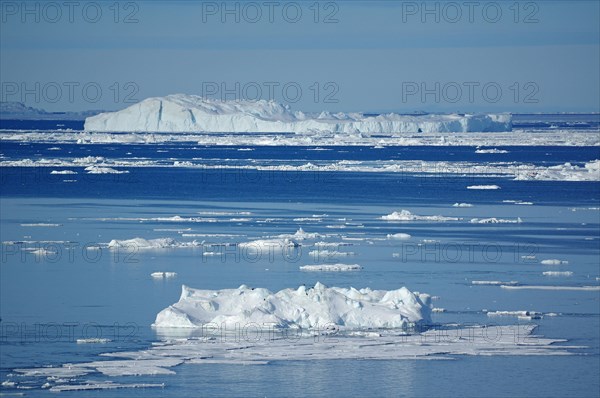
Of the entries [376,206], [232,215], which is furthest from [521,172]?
[232,215]

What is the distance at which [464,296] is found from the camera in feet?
59.3

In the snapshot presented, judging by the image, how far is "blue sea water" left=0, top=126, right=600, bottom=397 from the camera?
1333 cm

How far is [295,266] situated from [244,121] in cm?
7423

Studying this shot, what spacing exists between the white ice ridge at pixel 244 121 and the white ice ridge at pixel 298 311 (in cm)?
7481

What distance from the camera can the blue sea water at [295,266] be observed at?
1333 centimetres

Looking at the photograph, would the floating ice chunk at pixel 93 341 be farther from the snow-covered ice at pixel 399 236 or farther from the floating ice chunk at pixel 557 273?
the snow-covered ice at pixel 399 236

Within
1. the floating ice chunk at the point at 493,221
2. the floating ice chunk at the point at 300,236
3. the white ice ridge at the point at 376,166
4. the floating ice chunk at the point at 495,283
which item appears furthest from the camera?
the white ice ridge at the point at 376,166

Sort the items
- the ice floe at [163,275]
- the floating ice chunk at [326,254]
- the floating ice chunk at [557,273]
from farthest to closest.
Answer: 1. the floating ice chunk at [326,254]
2. the floating ice chunk at [557,273]
3. the ice floe at [163,275]

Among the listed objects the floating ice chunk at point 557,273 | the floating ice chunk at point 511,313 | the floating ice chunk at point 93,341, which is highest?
the floating ice chunk at point 557,273

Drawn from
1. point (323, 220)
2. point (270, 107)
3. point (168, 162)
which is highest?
point (270, 107)

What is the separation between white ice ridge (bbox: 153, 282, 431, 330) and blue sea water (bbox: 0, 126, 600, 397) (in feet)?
1.77

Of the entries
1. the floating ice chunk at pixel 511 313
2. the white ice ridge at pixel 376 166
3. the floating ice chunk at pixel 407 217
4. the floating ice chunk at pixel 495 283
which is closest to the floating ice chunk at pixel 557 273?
the floating ice chunk at pixel 495 283

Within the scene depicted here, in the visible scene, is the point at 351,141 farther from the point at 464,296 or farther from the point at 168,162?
the point at 464,296

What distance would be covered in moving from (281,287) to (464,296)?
2.82 m
